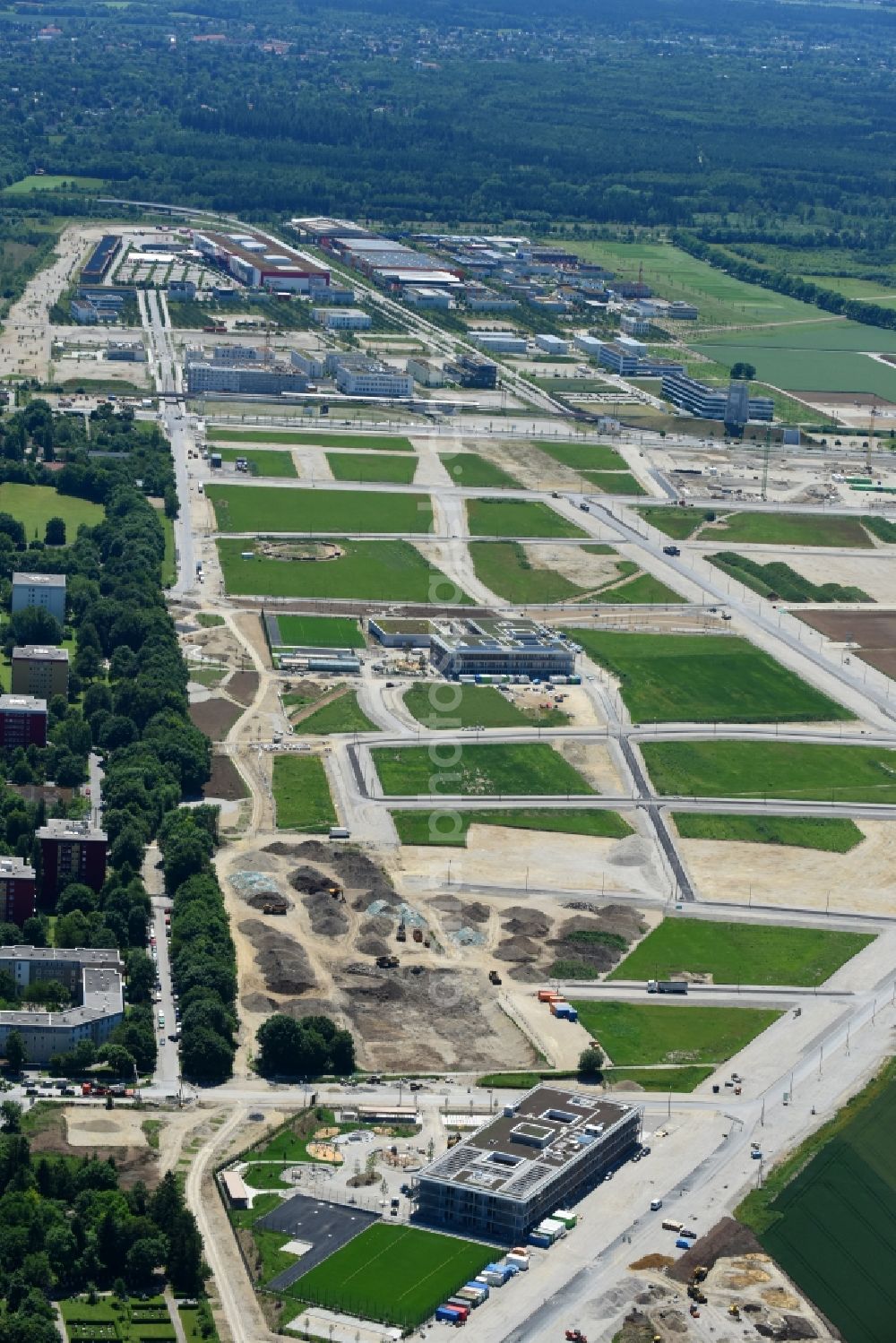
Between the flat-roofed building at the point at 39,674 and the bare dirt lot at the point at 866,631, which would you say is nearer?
the flat-roofed building at the point at 39,674

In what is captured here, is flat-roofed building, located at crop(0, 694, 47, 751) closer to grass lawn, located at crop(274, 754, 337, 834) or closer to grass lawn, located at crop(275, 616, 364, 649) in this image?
grass lawn, located at crop(274, 754, 337, 834)

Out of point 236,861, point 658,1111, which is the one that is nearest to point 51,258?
point 236,861

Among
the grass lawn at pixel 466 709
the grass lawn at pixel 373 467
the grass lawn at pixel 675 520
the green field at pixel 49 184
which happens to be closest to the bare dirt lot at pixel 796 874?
the grass lawn at pixel 466 709

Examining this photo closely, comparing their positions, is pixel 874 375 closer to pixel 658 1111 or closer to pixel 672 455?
pixel 672 455

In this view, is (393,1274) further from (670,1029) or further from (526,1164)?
(670,1029)

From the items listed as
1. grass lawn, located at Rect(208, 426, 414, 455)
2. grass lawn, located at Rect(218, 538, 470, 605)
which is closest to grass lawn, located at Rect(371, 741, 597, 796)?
grass lawn, located at Rect(218, 538, 470, 605)

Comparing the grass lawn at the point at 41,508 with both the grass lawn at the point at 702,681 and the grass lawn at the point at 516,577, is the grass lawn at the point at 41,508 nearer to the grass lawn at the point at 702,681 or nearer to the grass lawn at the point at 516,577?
the grass lawn at the point at 516,577
